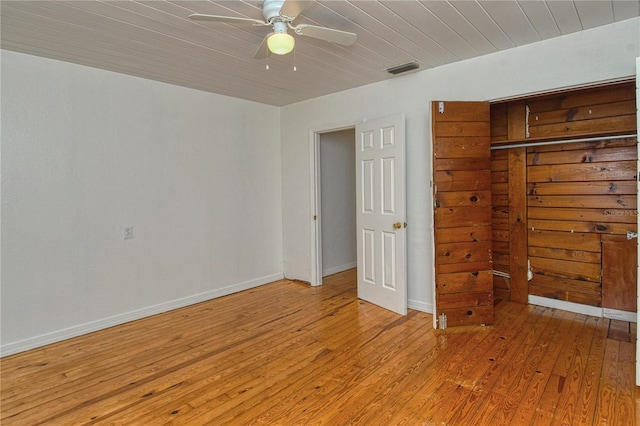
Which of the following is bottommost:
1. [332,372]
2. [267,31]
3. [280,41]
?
[332,372]

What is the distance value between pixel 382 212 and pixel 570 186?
74.9 inches

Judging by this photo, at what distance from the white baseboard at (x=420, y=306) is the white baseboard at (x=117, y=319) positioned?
2.06 m

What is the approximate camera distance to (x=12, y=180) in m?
2.90

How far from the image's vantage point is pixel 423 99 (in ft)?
11.8

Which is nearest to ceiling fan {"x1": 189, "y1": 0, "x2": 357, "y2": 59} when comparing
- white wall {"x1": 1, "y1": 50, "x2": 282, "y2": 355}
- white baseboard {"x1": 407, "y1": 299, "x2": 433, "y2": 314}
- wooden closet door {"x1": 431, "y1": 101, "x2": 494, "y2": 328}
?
wooden closet door {"x1": 431, "y1": 101, "x2": 494, "y2": 328}

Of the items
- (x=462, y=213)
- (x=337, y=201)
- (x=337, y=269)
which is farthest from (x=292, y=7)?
(x=337, y=269)

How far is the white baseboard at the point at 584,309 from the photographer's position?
10.8ft

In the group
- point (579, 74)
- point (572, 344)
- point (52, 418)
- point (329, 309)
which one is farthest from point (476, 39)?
point (52, 418)

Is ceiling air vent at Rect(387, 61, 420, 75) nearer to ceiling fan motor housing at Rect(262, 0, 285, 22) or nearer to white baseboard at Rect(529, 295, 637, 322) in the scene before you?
ceiling fan motor housing at Rect(262, 0, 285, 22)

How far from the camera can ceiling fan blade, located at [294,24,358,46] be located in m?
2.12

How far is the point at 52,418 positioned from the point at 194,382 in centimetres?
81

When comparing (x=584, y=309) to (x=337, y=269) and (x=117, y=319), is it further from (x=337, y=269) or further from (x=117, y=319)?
(x=117, y=319)

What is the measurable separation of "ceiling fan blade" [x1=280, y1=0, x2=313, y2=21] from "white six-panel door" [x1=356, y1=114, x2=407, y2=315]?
1.87m

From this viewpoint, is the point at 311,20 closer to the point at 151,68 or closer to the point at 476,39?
the point at 476,39
